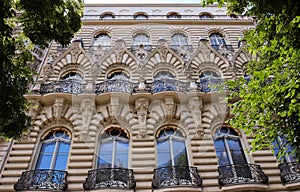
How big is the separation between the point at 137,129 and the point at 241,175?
5323mm

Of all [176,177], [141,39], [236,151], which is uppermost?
[141,39]

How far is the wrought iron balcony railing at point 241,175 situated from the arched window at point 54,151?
24.1ft

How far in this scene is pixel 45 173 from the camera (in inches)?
404

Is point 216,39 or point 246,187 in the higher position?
point 216,39

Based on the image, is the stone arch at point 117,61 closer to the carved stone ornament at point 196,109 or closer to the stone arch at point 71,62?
the stone arch at point 71,62

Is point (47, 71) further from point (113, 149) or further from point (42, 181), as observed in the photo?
point (42, 181)

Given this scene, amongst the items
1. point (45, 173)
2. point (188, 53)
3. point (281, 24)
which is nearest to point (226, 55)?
point (188, 53)

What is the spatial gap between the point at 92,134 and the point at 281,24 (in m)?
9.47

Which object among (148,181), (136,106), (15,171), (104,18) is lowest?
(148,181)

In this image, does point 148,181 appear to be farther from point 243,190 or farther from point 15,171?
point 15,171

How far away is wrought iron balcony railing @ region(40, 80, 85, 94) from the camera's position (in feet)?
44.0

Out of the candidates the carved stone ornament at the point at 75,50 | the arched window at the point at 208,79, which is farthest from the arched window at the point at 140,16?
the arched window at the point at 208,79

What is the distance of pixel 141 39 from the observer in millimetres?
20172

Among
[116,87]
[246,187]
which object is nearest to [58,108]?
[116,87]
